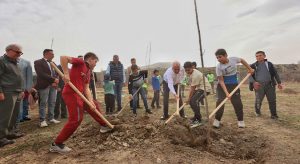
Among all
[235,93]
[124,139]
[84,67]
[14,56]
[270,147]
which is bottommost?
[270,147]

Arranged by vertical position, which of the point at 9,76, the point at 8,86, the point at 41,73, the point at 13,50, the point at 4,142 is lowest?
the point at 4,142

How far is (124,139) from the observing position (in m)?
5.59

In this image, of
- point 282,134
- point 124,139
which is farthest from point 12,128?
point 282,134

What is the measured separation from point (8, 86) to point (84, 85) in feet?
5.99

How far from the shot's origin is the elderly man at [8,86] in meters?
6.11

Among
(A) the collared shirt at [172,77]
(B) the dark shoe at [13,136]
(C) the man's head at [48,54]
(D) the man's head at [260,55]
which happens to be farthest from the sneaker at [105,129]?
(D) the man's head at [260,55]

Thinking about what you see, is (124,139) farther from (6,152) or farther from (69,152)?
(6,152)

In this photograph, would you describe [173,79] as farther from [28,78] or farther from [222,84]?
[28,78]

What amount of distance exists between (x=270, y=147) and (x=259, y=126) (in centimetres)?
196

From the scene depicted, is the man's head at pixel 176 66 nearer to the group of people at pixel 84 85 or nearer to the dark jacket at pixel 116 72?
the group of people at pixel 84 85

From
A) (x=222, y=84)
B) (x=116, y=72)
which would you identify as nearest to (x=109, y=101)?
(x=116, y=72)

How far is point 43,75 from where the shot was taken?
8078mm

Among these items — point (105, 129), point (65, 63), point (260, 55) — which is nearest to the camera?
point (65, 63)

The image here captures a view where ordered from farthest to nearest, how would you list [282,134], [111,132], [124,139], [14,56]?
[282,134] < [14,56] < [111,132] < [124,139]
